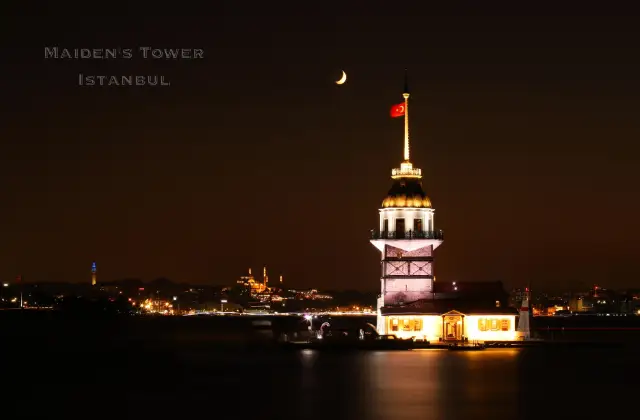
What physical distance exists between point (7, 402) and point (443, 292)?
46117mm

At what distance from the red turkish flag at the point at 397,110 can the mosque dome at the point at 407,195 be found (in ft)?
18.5

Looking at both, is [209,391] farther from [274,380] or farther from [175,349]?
[175,349]

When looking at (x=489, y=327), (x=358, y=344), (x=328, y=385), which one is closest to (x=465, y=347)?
(x=489, y=327)

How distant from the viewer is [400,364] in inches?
3600

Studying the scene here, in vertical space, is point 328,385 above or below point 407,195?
below

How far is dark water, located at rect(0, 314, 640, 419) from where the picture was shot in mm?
66375

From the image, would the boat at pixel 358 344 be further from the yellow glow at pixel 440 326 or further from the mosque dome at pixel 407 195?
the mosque dome at pixel 407 195

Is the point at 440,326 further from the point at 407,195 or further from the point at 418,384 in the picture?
the point at 418,384

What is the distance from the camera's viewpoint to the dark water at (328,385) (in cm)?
6638

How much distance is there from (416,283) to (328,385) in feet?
100

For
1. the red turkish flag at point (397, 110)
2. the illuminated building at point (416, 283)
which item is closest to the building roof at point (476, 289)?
the illuminated building at point (416, 283)

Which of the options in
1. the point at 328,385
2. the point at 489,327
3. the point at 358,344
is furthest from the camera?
the point at 358,344

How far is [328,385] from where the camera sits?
79.2 m

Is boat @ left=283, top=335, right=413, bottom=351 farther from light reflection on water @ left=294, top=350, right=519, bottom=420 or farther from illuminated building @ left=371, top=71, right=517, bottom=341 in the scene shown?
light reflection on water @ left=294, top=350, right=519, bottom=420
